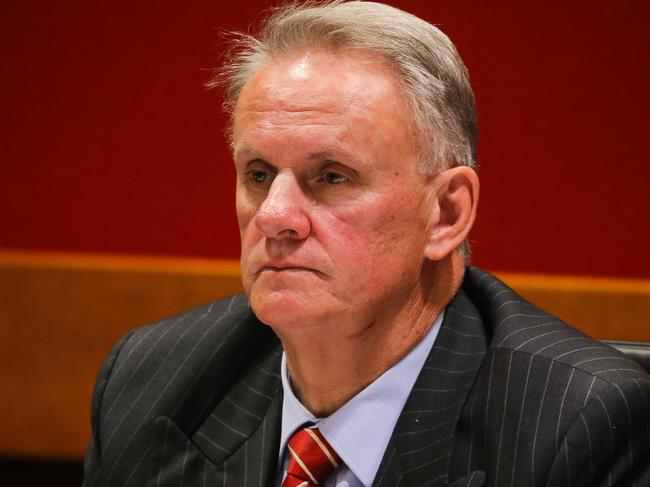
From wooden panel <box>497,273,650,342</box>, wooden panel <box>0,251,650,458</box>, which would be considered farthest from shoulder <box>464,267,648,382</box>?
wooden panel <box>0,251,650,458</box>

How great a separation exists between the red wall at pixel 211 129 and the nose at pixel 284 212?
1322 mm

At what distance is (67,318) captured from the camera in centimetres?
308

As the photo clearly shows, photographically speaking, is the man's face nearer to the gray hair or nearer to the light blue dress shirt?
the gray hair

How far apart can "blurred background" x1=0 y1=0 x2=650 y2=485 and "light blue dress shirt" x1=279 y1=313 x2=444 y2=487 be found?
43.6 inches

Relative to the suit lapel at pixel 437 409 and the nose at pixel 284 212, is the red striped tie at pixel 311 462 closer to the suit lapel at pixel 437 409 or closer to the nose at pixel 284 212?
the suit lapel at pixel 437 409

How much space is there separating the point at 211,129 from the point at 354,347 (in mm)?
1496

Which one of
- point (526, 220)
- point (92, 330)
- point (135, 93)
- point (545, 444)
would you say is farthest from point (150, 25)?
point (545, 444)

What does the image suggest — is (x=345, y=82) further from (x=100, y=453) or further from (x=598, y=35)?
(x=598, y=35)

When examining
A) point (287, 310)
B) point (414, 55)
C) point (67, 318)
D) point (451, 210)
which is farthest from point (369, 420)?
point (67, 318)

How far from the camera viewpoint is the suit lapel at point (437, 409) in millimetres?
1535

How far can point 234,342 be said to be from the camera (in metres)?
1.85

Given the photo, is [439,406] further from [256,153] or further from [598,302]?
[598,302]

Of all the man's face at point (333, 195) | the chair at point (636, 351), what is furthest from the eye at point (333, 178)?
the chair at point (636, 351)

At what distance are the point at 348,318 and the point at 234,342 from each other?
0.38 meters
